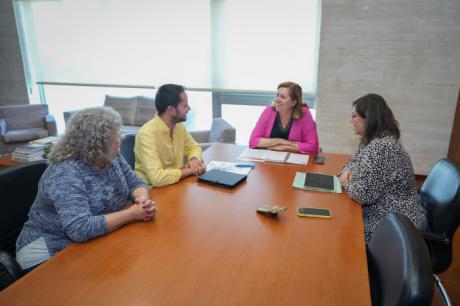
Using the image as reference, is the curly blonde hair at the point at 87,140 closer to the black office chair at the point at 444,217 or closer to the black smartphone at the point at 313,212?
the black smartphone at the point at 313,212

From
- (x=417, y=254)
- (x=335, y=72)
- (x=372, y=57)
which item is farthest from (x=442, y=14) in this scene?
(x=417, y=254)

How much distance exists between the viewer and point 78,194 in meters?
1.30

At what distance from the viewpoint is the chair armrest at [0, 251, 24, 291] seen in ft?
3.83

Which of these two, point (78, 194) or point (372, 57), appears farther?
point (372, 57)

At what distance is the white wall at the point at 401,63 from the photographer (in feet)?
11.6

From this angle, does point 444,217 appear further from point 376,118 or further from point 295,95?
point 295,95

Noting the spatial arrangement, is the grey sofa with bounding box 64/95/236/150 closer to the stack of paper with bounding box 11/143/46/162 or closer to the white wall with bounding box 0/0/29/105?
the stack of paper with bounding box 11/143/46/162

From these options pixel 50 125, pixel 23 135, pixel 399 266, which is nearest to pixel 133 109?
pixel 50 125

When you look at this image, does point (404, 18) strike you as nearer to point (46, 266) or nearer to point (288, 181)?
point (288, 181)

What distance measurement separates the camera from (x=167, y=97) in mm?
2055

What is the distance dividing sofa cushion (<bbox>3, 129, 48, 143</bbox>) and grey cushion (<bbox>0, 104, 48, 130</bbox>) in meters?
0.16

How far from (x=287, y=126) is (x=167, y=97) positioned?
3.35 ft

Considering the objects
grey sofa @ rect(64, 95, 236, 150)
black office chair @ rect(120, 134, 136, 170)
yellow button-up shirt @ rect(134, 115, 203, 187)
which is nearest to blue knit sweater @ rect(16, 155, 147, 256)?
yellow button-up shirt @ rect(134, 115, 203, 187)

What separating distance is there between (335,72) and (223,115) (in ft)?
5.37
